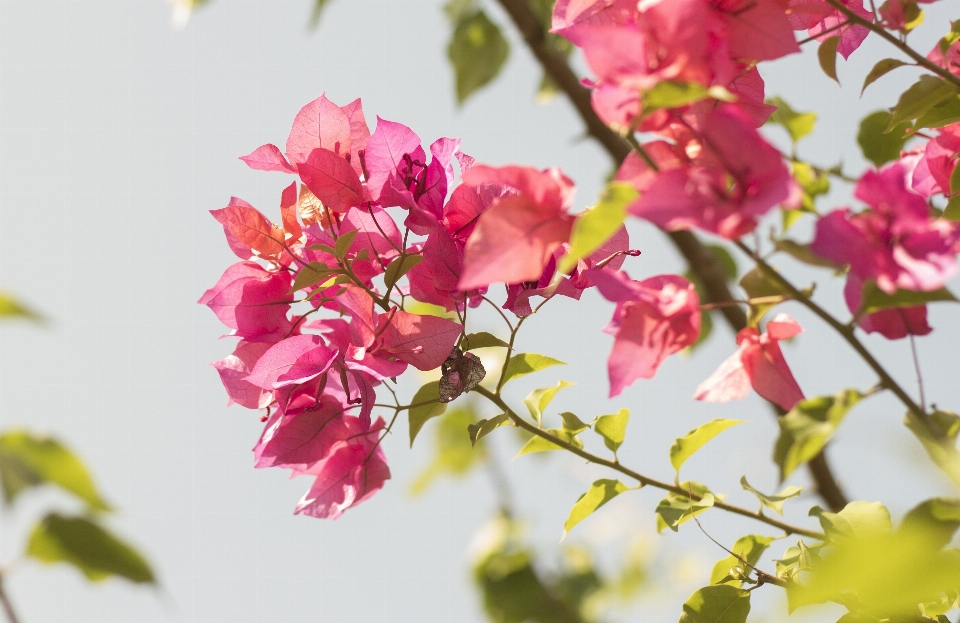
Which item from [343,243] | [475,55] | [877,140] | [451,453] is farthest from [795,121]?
[451,453]

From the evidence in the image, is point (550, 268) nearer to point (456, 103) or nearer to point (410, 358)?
point (410, 358)

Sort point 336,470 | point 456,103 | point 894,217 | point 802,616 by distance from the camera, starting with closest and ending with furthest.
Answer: point 894,217 < point 802,616 < point 336,470 < point 456,103

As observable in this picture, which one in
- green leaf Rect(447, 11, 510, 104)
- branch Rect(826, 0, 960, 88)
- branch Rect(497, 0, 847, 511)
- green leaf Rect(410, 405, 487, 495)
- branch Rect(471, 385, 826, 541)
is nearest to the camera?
branch Rect(826, 0, 960, 88)

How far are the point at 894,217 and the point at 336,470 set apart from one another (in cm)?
37

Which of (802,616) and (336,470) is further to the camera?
(336,470)

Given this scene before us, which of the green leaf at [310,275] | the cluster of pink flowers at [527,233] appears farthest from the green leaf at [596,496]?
the green leaf at [310,275]

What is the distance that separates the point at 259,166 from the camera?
0.52m

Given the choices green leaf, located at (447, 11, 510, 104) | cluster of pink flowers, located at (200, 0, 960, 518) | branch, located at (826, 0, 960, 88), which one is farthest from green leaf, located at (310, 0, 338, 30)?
branch, located at (826, 0, 960, 88)

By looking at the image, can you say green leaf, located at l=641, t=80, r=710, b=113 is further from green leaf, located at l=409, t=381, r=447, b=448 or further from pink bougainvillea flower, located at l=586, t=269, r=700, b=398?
green leaf, located at l=409, t=381, r=447, b=448

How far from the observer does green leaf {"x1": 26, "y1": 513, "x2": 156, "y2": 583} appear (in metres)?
0.31

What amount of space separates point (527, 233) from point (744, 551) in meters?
0.32

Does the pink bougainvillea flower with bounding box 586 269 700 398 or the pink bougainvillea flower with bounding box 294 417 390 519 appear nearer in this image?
the pink bougainvillea flower with bounding box 586 269 700 398

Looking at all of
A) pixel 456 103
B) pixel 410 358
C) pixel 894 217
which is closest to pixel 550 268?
pixel 410 358

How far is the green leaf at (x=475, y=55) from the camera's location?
1.18 meters
